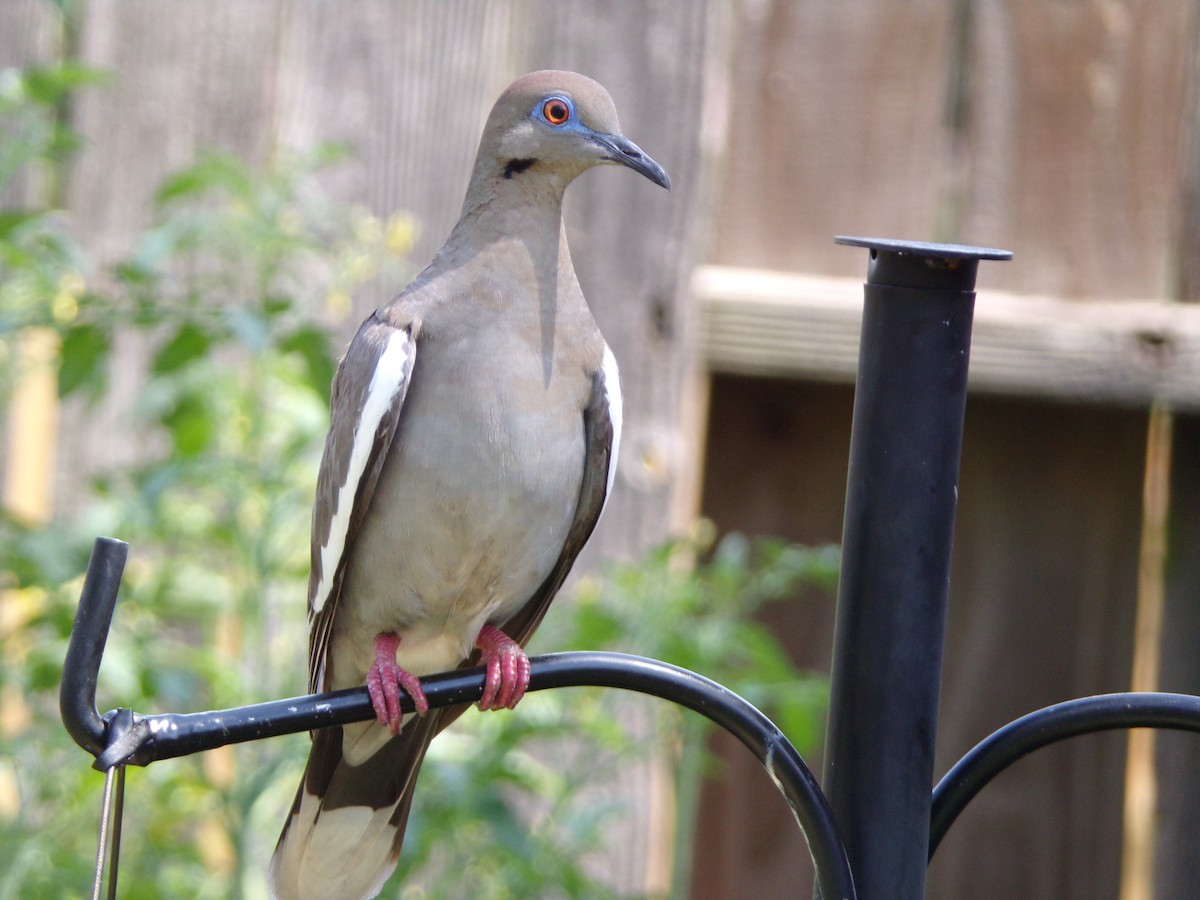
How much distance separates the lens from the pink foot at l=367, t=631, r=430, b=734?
6.07 feet

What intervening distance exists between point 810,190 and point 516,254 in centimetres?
119

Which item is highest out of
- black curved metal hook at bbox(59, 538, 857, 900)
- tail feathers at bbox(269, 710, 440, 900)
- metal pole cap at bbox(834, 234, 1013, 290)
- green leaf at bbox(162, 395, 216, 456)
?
metal pole cap at bbox(834, 234, 1013, 290)

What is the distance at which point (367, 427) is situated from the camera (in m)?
2.13

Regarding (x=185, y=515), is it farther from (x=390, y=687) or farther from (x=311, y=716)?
(x=311, y=716)

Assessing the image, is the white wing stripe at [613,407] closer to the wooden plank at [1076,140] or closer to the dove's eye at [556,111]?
the dove's eye at [556,111]

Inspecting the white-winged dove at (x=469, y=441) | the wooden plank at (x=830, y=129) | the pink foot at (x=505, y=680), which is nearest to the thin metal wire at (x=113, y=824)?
the pink foot at (x=505, y=680)

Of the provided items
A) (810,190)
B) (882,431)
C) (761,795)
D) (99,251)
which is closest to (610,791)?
(761,795)

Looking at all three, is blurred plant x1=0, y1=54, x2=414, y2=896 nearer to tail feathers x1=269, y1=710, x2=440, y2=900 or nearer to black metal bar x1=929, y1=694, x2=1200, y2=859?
tail feathers x1=269, y1=710, x2=440, y2=900

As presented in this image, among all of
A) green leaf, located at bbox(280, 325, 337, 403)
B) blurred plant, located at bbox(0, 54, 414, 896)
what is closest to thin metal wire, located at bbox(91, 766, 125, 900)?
blurred plant, located at bbox(0, 54, 414, 896)

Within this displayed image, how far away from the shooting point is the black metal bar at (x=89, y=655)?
124cm

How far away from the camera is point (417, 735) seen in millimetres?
2408

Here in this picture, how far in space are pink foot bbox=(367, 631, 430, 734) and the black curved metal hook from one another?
213 millimetres

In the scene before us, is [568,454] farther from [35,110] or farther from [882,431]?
[35,110]

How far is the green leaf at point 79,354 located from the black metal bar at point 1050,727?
1623 mm
